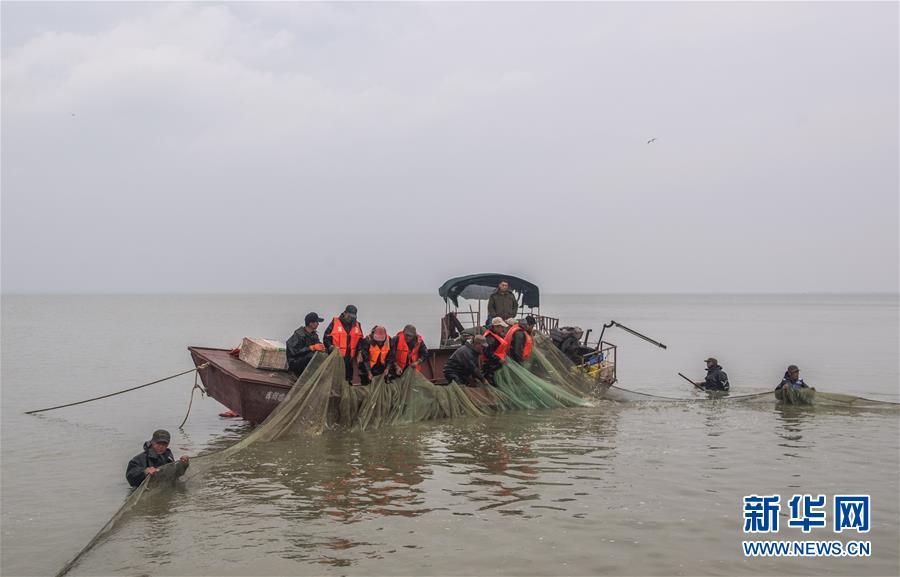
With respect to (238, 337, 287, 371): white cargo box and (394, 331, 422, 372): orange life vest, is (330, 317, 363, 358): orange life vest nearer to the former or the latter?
(394, 331, 422, 372): orange life vest

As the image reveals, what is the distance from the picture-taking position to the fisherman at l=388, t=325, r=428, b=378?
12344mm

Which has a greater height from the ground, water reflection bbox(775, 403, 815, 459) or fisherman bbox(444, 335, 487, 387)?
fisherman bbox(444, 335, 487, 387)

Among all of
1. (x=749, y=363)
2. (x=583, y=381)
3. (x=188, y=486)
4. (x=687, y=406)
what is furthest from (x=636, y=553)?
(x=749, y=363)

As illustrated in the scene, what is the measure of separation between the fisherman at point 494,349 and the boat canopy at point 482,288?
189 inches

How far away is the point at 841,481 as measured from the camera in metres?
8.67

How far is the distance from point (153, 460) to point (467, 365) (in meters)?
6.36

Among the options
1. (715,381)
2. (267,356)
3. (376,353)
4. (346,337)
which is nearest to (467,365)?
(376,353)

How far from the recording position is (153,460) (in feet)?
26.8

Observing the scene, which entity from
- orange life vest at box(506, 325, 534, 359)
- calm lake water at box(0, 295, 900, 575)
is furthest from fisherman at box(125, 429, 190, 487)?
orange life vest at box(506, 325, 534, 359)

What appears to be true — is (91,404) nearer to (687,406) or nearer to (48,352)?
(687,406)

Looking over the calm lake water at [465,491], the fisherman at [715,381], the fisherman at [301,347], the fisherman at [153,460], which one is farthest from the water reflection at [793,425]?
the fisherman at [153,460]

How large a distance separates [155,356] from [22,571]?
28.4m

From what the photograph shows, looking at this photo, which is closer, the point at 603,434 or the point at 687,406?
the point at 603,434

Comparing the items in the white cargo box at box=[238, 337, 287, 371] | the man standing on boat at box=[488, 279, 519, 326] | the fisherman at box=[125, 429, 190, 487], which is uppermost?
the man standing on boat at box=[488, 279, 519, 326]
